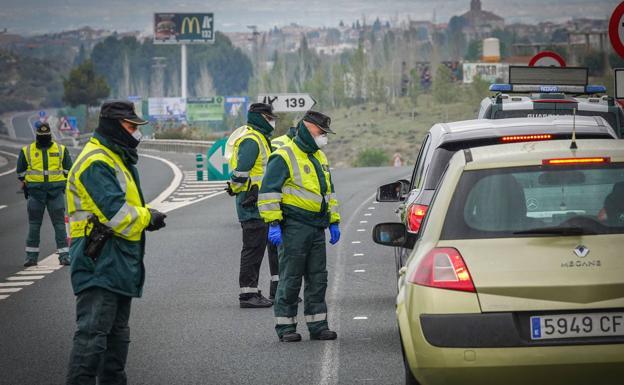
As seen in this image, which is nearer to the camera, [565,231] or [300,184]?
[565,231]

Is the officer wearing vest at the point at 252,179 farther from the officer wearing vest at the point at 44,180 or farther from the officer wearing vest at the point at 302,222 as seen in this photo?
the officer wearing vest at the point at 44,180

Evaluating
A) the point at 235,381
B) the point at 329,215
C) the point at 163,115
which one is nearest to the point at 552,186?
the point at 235,381

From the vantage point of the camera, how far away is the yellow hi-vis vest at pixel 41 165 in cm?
1734

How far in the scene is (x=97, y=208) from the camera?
303 inches

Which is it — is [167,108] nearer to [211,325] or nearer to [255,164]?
[255,164]

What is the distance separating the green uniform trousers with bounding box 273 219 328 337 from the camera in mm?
10617

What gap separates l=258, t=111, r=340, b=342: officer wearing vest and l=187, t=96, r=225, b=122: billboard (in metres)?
160

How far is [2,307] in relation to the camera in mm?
13578

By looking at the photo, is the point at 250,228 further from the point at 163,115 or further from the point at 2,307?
the point at 163,115

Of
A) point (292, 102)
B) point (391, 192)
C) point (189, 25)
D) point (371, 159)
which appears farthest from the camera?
point (189, 25)

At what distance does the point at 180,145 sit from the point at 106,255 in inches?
2918

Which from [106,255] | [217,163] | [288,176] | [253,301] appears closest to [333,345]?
[288,176]

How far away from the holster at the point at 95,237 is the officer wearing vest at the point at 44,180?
982 centimetres

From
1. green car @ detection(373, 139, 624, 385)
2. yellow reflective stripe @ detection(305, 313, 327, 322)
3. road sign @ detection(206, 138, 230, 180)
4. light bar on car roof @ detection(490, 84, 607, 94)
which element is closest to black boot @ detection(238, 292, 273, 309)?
yellow reflective stripe @ detection(305, 313, 327, 322)
